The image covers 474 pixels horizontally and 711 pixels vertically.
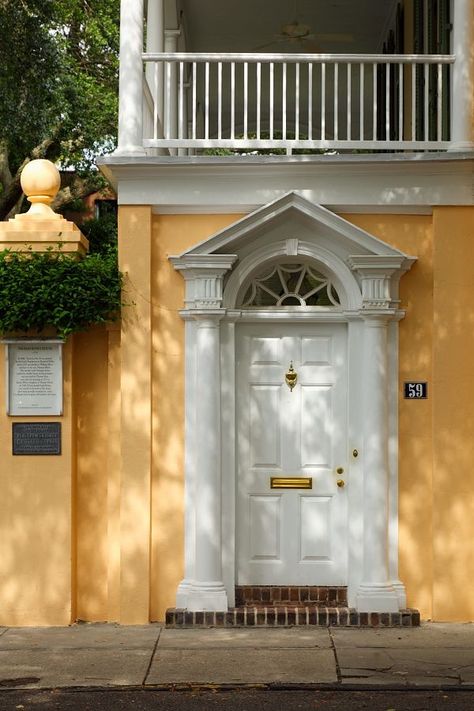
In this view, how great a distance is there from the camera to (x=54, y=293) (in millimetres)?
9273

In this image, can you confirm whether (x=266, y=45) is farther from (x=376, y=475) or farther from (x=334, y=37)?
(x=376, y=475)

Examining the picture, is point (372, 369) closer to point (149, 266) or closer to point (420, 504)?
point (420, 504)

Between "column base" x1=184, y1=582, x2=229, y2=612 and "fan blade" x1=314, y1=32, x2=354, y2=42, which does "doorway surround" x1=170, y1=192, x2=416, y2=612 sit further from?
"fan blade" x1=314, y1=32, x2=354, y2=42

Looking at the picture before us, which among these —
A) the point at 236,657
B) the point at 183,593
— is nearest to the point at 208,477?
the point at 183,593

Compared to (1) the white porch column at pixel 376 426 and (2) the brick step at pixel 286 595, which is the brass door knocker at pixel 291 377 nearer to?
(1) the white porch column at pixel 376 426

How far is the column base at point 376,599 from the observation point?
9.41 m

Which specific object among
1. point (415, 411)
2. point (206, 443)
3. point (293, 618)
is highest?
point (415, 411)

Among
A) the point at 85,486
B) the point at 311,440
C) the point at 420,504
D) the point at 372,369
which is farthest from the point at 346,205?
the point at 85,486

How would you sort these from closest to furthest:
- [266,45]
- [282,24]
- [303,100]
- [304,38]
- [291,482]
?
[291,482]
[304,38]
[282,24]
[266,45]
[303,100]

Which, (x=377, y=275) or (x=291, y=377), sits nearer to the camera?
(x=377, y=275)

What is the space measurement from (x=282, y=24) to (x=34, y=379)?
256 inches

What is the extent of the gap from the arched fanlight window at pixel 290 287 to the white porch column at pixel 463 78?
1.61 meters

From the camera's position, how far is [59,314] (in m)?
9.27

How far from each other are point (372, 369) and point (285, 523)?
5.07 ft
